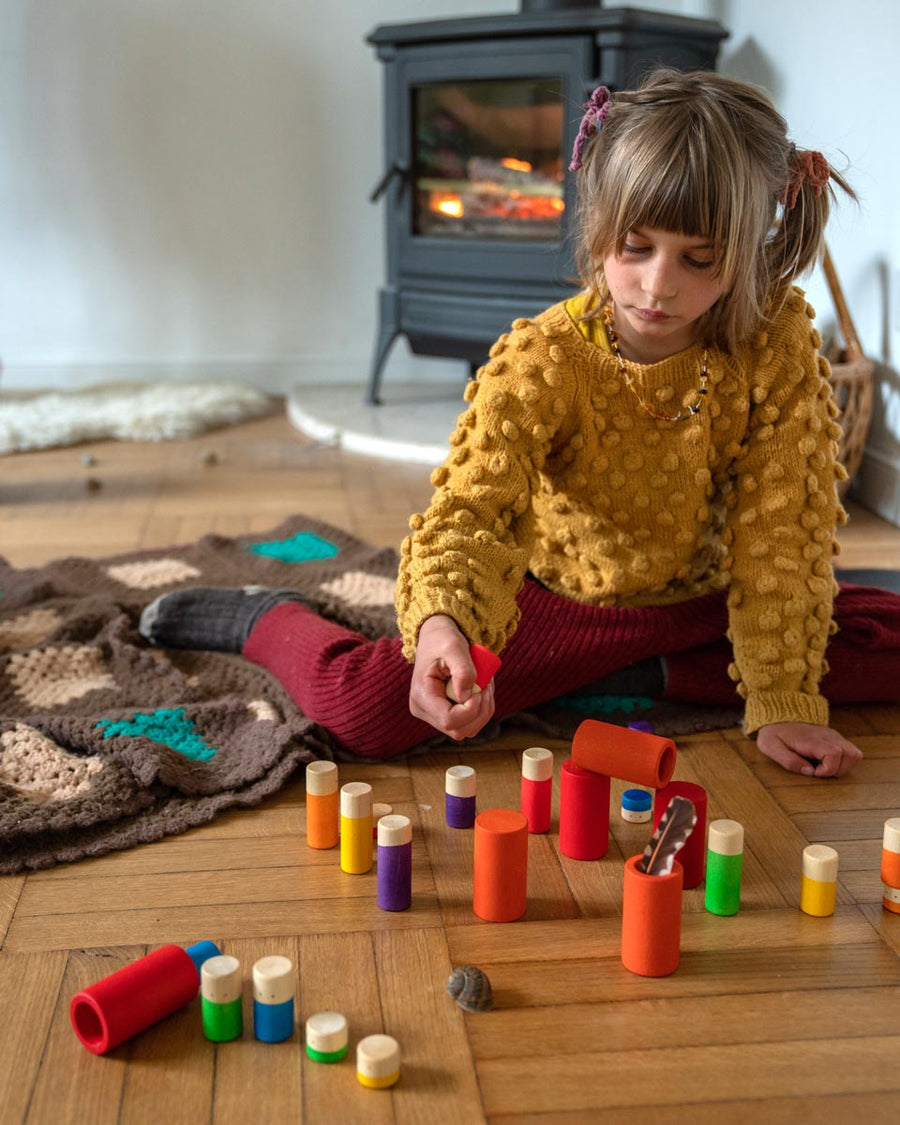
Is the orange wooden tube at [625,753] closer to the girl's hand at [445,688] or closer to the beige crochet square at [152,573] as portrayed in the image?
the girl's hand at [445,688]

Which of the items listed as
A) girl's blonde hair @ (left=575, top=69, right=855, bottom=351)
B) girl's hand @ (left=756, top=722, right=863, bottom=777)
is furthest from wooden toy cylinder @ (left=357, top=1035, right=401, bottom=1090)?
girl's blonde hair @ (left=575, top=69, right=855, bottom=351)

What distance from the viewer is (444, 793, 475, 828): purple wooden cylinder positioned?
1.26 meters

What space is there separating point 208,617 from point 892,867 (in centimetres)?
91

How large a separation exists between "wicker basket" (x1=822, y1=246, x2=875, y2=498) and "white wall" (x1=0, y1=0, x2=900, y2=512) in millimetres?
1028

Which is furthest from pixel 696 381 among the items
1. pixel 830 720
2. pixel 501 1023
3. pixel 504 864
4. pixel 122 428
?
pixel 122 428

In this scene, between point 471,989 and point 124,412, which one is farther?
point 124,412

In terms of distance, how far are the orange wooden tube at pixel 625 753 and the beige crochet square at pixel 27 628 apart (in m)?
0.83

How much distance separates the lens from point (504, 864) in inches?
42.8

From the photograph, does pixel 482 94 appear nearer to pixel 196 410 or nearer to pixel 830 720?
pixel 196 410

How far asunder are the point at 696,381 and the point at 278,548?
0.91 metres

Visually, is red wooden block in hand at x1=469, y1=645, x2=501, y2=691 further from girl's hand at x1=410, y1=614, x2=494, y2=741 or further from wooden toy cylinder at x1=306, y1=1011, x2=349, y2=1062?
wooden toy cylinder at x1=306, y1=1011, x2=349, y2=1062

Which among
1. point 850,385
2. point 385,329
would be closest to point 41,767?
point 850,385

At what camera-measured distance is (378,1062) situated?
885 mm

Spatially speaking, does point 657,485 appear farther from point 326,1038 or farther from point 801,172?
point 326,1038
